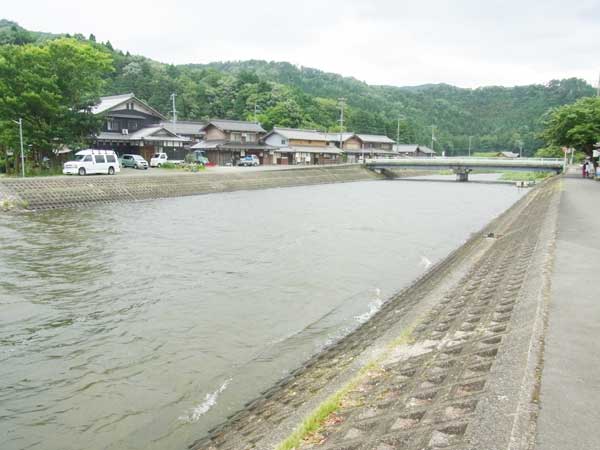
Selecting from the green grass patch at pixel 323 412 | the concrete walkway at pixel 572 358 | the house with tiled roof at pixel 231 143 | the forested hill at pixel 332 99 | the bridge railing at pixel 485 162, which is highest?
the forested hill at pixel 332 99

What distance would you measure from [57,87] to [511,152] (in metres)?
112

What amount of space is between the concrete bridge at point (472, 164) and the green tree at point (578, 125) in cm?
1068

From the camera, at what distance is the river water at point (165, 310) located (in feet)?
19.8

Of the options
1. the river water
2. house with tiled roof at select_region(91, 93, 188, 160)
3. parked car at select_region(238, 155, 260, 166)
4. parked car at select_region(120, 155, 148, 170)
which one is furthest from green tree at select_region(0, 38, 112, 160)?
parked car at select_region(238, 155, 260, 166)

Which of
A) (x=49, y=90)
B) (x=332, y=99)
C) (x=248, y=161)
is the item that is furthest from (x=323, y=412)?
(x=332, y=99)

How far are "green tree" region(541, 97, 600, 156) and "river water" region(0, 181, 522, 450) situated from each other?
74.0 ft

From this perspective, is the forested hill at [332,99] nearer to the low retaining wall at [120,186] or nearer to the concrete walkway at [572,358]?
the low retaining wall at [120,186]

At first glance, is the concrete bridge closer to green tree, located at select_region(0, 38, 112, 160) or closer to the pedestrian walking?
the pedestrian walking

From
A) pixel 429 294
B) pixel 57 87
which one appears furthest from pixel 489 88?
pixel 429 294

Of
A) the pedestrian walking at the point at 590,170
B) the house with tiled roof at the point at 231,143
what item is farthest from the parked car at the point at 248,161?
the pedestrian walking at the point at 590,170

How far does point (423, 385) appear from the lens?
4789 millimetres

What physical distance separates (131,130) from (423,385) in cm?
4818

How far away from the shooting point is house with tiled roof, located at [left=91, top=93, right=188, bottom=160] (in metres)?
45.4

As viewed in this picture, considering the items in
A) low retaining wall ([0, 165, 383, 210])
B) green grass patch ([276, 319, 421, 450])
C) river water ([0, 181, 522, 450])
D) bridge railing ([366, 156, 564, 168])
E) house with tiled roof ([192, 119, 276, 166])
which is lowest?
river water ([0, 181, 522, 450])
